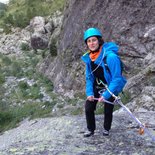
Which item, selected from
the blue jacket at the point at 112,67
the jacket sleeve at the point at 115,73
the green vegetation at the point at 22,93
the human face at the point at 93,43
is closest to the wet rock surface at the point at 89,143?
the blue jacket at the point at 112,67

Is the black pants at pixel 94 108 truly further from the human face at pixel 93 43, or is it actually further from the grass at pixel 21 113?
the grass at pixel 21 113

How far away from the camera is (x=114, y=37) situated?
17203 millimetres

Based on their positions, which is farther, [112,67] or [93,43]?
[93,43]

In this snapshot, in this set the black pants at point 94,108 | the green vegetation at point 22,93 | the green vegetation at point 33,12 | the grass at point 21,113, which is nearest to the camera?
the black pants at point 94,108


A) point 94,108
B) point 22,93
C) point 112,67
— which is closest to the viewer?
point 112,67

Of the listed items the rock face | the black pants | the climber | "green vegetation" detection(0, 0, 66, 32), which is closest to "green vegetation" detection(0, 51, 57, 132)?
the rock face

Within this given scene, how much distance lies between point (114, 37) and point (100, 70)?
10.9m

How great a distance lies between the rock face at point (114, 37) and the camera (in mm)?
15396

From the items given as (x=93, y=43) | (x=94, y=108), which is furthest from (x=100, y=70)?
(x=94, y=108)

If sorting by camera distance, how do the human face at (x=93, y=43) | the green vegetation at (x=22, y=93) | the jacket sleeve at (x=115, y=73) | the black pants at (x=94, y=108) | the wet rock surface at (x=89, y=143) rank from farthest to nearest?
the green vegetation at (x=22, y=93) < the black pants at (x=94, y=108) < the wet rock surface at (x=89, y=143) < the human face at (x=93, y=43) < the jacket sleeve at (x=115, y=73)

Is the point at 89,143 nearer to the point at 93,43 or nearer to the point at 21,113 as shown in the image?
the point at 93,43

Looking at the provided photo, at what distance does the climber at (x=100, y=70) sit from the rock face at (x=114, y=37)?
21.0ft

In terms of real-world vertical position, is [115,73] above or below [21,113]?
above

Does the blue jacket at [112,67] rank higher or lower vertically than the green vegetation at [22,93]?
higher
